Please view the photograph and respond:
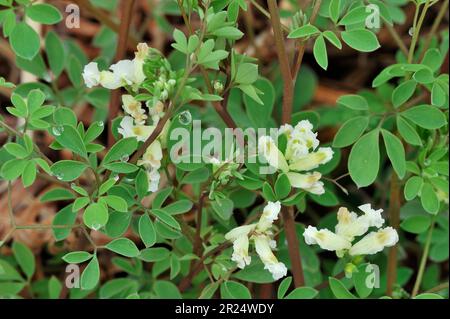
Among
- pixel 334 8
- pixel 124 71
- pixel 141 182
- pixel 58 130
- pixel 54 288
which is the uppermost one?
pixel 334 8

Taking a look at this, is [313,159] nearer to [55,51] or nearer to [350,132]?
[350,132]

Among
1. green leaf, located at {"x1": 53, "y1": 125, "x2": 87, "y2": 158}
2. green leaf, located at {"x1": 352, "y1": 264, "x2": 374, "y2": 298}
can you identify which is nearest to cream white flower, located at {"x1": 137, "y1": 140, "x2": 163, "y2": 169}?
green leaf, located at {"x1": 53, "y1": 125, "x2": 87, "y2": 158}

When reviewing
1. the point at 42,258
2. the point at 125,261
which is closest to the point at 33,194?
the point at 42,258

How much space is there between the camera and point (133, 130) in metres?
1.24

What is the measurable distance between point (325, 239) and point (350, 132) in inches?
10.8

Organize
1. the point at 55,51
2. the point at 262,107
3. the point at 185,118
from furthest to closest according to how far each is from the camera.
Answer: the point at 55,51 → the point at 262,107 → the point at 185,118

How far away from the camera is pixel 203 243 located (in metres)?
1.41

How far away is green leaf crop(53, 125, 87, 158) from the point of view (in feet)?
3.98

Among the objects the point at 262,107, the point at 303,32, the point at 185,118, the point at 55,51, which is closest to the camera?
the point at 303,32

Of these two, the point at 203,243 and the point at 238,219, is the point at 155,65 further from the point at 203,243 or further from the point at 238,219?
the point at 238,219

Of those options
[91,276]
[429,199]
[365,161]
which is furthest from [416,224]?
[91,276]

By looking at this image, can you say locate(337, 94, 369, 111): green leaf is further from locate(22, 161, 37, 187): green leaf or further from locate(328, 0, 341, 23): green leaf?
locate(22, 161, 37, 187): green leaf

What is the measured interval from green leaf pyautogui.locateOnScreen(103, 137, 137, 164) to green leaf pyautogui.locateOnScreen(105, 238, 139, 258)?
149 mm

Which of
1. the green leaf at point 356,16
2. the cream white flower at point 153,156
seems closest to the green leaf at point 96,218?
the cream white flower at point 153,156
